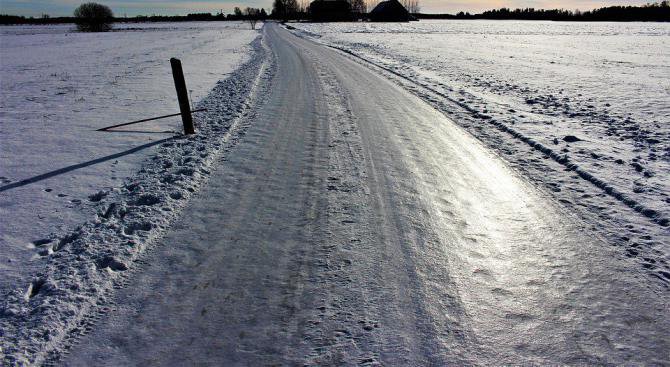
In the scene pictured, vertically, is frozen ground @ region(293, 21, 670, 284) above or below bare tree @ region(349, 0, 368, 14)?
below

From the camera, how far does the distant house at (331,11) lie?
91000mm

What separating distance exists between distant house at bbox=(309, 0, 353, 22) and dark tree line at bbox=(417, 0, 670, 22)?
41553mm

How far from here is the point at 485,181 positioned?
15.8ft

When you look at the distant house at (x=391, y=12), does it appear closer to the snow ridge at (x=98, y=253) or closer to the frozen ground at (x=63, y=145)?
the frozen ground at (x=63, y=145)

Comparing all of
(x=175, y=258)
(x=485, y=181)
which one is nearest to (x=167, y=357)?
(x=175, y=258)

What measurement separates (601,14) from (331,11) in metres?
63.4

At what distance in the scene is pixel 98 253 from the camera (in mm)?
3324

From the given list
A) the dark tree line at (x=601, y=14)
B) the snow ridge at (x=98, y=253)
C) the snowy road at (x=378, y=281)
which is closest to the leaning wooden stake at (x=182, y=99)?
the snow ridge at (x=98, y=253)

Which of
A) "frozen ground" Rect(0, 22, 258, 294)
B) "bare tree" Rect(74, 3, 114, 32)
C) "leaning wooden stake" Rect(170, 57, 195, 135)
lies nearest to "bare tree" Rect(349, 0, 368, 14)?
"bare tree" Rect(74, 3, 114, 32)

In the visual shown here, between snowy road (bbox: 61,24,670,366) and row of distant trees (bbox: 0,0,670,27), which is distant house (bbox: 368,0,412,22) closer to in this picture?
row of distant trees (bbox: 0,0,670,27)

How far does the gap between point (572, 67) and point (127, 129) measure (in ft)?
58.6

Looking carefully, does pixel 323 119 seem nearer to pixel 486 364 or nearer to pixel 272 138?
pixel 272 138

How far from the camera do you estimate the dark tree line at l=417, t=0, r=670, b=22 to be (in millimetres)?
81137

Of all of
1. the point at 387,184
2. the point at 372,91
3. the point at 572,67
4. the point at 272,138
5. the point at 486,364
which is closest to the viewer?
the point at 486,364
